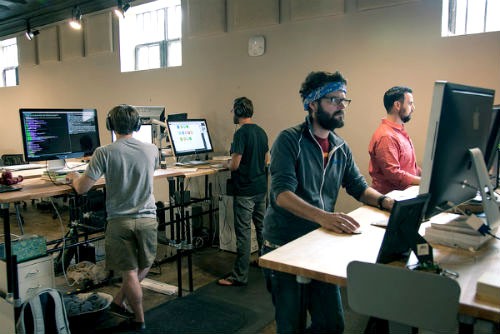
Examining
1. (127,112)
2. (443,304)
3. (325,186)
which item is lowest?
(443,304)

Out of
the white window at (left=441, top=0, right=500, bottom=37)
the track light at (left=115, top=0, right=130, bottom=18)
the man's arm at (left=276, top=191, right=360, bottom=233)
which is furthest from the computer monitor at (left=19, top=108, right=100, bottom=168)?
the white window at (left=441, top=0, right=500, bottom=37)

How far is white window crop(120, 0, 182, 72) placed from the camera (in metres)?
5.31

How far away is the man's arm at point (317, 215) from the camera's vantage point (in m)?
1.63

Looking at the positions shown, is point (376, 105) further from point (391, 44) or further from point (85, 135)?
point (85, 135)

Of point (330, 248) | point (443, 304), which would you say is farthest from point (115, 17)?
point (443, 304)

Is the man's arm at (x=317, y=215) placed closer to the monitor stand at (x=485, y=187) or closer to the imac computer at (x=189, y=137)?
the monitor stand at (x=485, y=187)

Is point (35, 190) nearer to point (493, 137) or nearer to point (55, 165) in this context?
point (55, 165)

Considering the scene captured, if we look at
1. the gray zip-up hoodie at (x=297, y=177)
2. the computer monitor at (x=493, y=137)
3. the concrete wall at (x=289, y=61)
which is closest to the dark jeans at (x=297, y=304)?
the gray zip-up hoodie at (x=297, y=177)

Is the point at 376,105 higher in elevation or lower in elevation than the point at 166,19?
lower

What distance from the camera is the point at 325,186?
1870 mm

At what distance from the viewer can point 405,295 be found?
1102mm

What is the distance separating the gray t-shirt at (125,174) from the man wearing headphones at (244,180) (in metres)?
0.97

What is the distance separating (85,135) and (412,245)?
2626 mm

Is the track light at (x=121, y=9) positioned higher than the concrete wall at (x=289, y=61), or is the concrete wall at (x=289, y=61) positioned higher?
the track light at (x=121, y=9)
